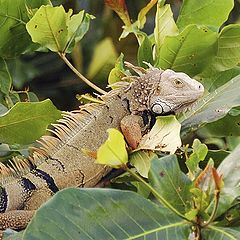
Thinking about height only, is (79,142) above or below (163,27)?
below

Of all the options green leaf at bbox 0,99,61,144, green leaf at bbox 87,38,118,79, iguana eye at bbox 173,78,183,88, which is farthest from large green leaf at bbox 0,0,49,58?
green leaf at bbox 87,38,118,79

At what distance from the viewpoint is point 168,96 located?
248cm

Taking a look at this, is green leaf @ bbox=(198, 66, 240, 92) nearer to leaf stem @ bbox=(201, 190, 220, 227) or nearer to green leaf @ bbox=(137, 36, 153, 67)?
green leaf @ bbox=(137, 36, 153, 67)

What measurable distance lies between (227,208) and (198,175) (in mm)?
130

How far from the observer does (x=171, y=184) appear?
1449mm

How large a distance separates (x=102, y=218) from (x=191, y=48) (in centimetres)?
69

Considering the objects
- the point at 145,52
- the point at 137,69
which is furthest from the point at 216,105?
the point at 137,69

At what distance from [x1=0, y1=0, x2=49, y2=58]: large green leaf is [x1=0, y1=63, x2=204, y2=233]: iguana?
0.76 ft

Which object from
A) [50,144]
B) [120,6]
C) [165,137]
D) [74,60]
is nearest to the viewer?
[165,137]

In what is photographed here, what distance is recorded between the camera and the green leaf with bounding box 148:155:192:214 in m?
1.44

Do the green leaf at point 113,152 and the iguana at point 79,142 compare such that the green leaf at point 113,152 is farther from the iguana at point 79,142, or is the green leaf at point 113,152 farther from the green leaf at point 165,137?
the iguana at point 79,142

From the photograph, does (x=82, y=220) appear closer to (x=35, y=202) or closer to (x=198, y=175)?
(x=198, y=175)

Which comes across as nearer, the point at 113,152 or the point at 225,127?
the point at 113,152

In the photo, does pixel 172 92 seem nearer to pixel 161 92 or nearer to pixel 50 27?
pixel 161 92
